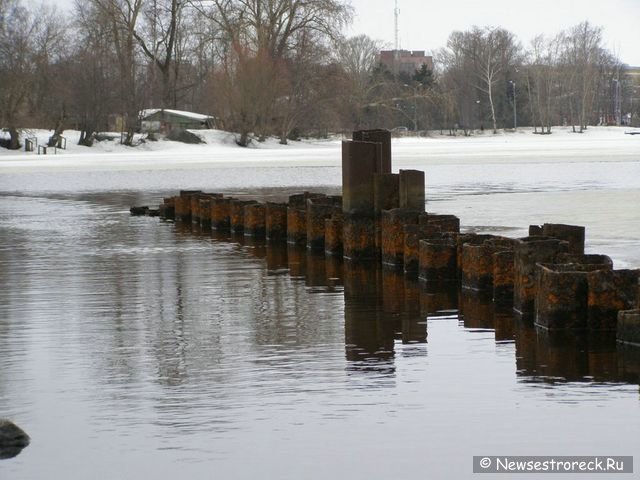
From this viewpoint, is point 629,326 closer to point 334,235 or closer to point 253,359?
point 253,359

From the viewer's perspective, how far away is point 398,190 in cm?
1845

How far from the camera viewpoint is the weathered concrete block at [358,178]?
18.5 metres

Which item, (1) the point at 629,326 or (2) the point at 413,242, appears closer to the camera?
(1) the point at 629,326

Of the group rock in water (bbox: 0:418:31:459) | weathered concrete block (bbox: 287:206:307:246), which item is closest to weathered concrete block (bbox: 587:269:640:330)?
rock in water (bbox: 0:418:31:459)

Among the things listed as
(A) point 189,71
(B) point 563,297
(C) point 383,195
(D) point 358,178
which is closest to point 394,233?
(C) point 383,195

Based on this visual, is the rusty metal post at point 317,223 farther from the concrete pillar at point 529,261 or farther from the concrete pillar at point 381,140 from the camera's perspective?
the concrete pillar at point 529,261

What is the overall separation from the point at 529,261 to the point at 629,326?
5.51ft

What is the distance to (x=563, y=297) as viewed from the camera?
38.7 feet

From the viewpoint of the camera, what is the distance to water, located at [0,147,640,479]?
8.25 metres

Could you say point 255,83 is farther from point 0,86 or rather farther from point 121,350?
point 121,350

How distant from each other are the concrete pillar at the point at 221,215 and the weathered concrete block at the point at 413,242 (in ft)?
28.5

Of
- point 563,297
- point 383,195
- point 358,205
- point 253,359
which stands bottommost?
point 253,359

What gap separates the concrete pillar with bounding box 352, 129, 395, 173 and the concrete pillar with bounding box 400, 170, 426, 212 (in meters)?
1.05

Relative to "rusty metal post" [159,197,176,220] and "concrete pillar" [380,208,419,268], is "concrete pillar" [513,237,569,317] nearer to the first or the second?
"concrete pillar" [380,208,419,268]
